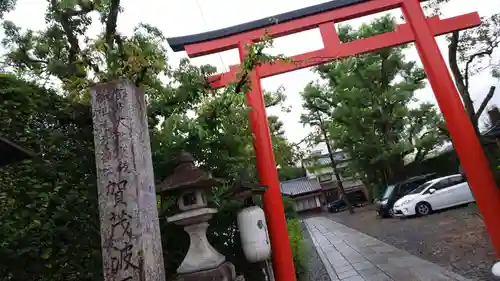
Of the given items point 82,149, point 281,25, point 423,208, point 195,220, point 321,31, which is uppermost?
point 281,25

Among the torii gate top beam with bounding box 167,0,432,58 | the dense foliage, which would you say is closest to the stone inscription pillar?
the dense foliage

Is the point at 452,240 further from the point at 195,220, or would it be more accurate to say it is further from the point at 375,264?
the point at 195,220

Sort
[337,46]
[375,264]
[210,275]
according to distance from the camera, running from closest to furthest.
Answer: [210,275], [337,46], [375,264]

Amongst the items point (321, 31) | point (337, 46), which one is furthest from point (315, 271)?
point (321, 31)

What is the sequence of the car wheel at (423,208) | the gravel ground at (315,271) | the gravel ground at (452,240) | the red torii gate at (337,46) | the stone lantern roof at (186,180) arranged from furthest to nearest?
the car wheel at (423,208) → the gravel ground at (315,271) → the red torii gate at (337,46) → the gravel ground at (452,240) → the stone lantern roof at (186,180)

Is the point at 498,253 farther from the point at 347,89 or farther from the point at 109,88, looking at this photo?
the point at 347,89

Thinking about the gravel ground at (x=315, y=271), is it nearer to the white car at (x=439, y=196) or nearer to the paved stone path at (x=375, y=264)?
the paved stone path at (x=375, y=264)

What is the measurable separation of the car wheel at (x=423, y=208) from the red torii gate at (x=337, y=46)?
8216mm

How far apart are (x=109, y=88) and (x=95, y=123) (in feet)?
1.35

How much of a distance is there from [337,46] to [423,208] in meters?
9.93

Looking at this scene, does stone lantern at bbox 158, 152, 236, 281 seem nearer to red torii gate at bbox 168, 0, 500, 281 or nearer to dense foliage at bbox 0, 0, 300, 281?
dense foliage at bbox 0, 0, 300, 281

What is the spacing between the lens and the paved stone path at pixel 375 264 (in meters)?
5.92

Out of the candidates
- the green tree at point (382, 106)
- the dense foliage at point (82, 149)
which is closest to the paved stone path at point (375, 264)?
the dense foliage at point (82, 149)

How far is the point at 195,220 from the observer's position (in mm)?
3943
